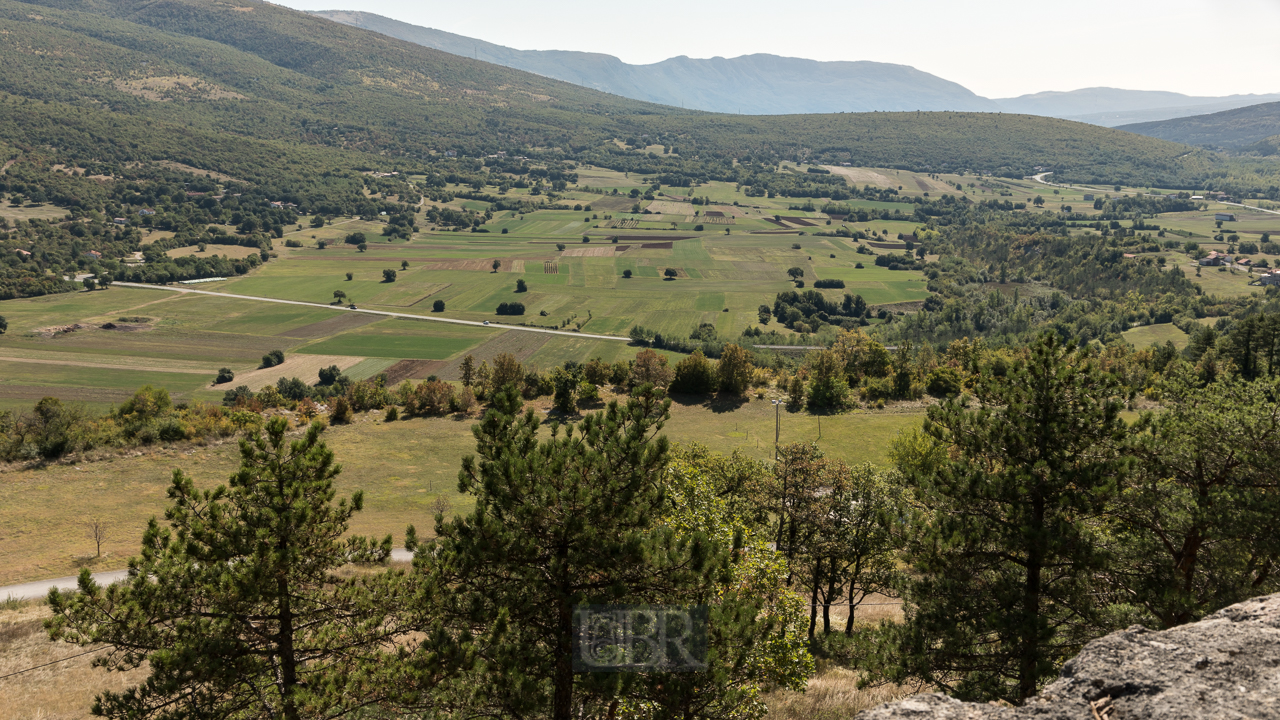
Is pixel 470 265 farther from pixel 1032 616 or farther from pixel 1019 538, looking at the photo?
pixel 1032 616

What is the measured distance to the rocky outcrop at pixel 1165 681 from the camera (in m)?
7.67

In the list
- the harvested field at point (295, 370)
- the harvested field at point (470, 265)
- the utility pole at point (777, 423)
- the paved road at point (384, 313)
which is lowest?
the harvested field at point (295, 370)

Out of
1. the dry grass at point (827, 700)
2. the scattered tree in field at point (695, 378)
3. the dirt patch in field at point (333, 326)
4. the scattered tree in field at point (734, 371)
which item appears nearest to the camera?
the dry grass at point (827, 700)

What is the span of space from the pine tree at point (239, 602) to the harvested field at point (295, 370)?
97.8 meters

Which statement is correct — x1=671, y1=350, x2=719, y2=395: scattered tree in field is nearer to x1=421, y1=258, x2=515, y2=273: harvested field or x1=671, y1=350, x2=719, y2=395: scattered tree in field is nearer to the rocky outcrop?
the rocky outcrop

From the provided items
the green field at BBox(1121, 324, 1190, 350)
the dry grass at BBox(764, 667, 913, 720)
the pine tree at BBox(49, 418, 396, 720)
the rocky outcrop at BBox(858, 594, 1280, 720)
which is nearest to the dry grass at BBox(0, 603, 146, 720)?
the pine tree at BBox(49, 418, 396, 720)

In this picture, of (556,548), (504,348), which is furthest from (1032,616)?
(504,348)

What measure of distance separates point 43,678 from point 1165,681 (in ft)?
115

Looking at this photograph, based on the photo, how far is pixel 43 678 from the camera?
25.5m

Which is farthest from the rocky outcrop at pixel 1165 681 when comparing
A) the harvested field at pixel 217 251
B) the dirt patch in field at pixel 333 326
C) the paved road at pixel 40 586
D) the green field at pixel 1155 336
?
the harvested field at pixel 217 251

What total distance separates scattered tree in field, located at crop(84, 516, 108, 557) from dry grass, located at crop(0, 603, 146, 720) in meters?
10.1

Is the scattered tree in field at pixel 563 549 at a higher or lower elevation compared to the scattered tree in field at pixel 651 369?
higher

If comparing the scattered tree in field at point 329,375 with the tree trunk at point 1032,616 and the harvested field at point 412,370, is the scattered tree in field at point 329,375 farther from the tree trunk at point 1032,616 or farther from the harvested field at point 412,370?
the tree trunk at point 1032,616

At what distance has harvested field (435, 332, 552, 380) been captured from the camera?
109 metres
